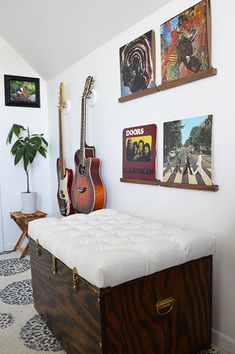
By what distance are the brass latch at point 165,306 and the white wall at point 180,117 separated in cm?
39

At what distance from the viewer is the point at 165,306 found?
3.94 ft

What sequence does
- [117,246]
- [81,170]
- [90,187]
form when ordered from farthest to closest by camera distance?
[81,170] < [90,187] < [117,246]

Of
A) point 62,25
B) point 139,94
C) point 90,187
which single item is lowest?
point 90,187

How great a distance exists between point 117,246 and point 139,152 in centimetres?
85

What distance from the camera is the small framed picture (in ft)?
9.91

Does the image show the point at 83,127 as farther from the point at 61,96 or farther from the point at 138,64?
the point at 138,64

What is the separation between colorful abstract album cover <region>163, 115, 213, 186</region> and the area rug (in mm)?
901

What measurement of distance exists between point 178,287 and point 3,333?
1.09 metres

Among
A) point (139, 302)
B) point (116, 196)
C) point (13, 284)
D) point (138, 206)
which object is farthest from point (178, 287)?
point (13, 284)

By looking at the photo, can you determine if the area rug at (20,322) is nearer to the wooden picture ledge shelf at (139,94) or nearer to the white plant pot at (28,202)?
the white plant pot at (28,202)

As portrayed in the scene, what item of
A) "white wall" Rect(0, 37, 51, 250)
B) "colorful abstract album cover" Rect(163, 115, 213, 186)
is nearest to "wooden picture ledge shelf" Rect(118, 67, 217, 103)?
"colorful abstract album cover" Rect(163, 115, 213, 186)

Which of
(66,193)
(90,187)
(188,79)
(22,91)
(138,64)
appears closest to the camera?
(188,79)

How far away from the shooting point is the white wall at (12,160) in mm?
3023

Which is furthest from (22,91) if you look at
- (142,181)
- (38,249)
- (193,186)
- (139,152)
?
(193,186)
